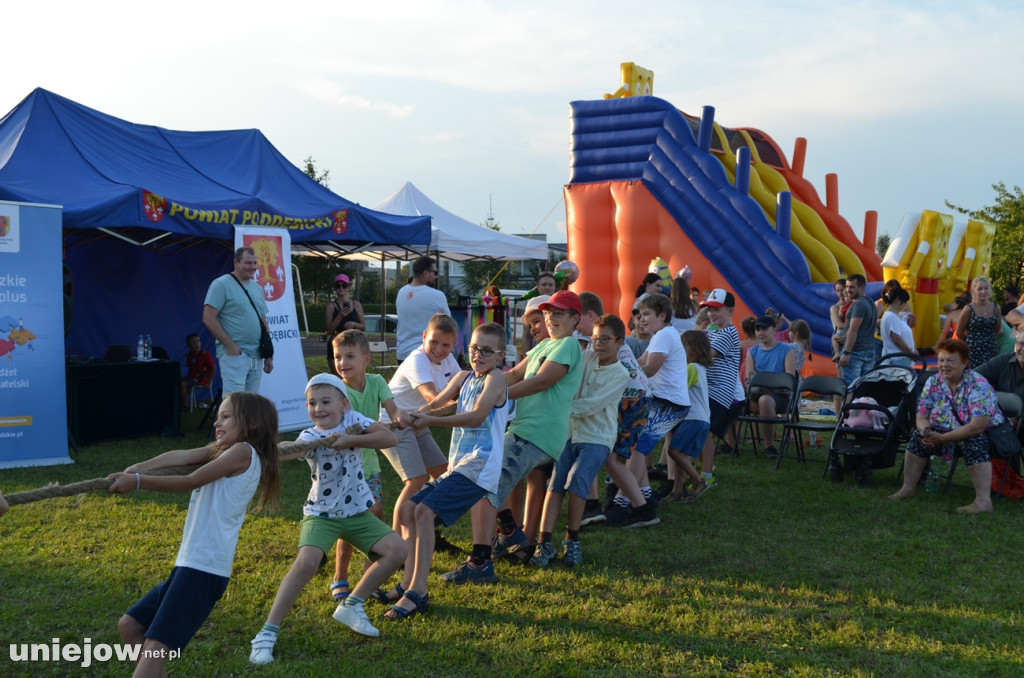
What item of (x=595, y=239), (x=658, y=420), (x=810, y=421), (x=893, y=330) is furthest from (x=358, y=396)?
(x=595, y=239)

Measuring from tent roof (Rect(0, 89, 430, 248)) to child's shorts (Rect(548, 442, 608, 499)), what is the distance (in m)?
5.47

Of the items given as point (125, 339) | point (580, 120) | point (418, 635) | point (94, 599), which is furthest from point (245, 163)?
point (418, 635)

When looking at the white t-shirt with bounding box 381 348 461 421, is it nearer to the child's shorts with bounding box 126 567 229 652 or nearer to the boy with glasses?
the child's shorts with bounding box 126 567 229 652

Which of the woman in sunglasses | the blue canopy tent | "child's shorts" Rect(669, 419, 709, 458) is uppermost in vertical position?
the blue canopy tent

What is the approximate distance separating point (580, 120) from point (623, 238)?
2.22m

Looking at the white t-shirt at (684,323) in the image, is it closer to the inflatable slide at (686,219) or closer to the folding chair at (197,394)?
the inflatable slide at (686,219)

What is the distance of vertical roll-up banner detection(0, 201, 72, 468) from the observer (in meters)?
7.85

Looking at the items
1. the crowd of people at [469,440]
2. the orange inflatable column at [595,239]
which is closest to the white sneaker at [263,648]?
the crowd of people at [469,440]

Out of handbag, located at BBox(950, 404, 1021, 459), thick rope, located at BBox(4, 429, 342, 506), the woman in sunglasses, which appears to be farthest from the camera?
the woman in sunglasses

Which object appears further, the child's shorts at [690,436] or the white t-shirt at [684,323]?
the white t-shirt at [684,323]

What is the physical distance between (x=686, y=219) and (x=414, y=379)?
32.7 feet

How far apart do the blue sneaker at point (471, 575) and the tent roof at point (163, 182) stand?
561cm

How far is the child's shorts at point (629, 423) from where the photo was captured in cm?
608

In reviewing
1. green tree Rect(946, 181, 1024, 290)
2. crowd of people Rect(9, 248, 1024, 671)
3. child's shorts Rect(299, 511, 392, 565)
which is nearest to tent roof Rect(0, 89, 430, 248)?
crowd of people Rect(9, 248, 1024, 671)
